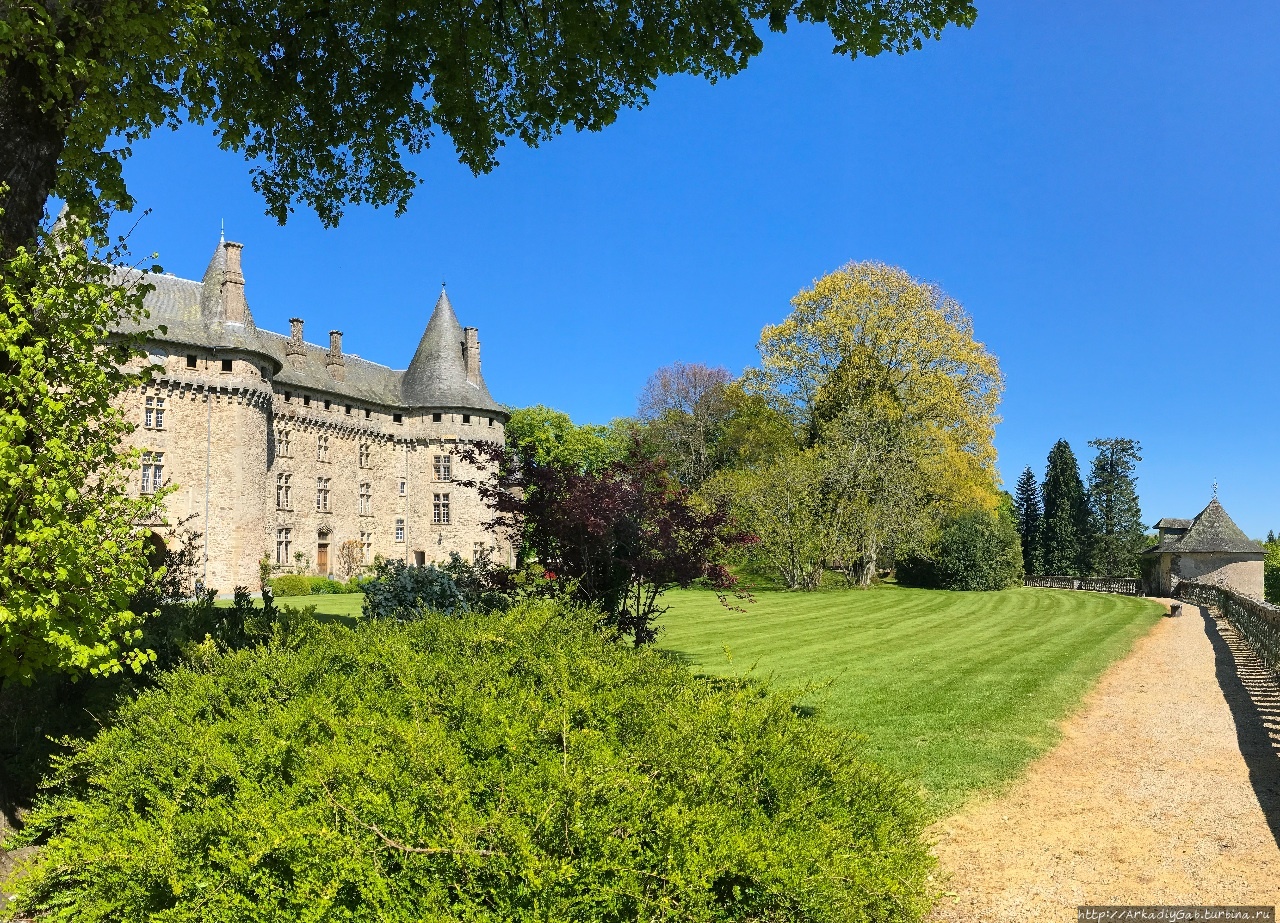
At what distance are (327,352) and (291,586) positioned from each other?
1547 centimetres

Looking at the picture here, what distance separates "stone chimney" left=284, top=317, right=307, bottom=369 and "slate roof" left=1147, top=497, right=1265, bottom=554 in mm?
47259

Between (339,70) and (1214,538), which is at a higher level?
(339,70)

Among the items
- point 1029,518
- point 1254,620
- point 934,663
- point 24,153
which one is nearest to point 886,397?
point 1254,620

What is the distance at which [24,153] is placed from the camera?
497 centimetres

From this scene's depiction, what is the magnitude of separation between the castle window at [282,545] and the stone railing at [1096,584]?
139 feet

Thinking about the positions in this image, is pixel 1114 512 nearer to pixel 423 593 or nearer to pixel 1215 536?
pixel 1215 536

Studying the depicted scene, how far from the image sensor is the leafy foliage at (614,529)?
8930mm

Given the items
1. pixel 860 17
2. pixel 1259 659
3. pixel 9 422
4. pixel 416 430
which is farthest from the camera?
pixel 416 430

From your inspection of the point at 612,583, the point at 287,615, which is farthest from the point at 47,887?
the point at 612,583

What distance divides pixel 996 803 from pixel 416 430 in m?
40.6

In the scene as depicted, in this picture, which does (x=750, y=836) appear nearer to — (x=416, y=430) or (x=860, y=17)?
(x=860, y=17)

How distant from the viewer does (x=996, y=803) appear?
6.35m

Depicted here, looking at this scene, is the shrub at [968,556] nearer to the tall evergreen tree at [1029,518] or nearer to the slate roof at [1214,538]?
the slate roof at [1214,538]

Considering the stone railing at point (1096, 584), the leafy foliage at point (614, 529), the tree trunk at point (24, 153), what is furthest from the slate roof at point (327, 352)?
the stone railing at point (1096, 584)
